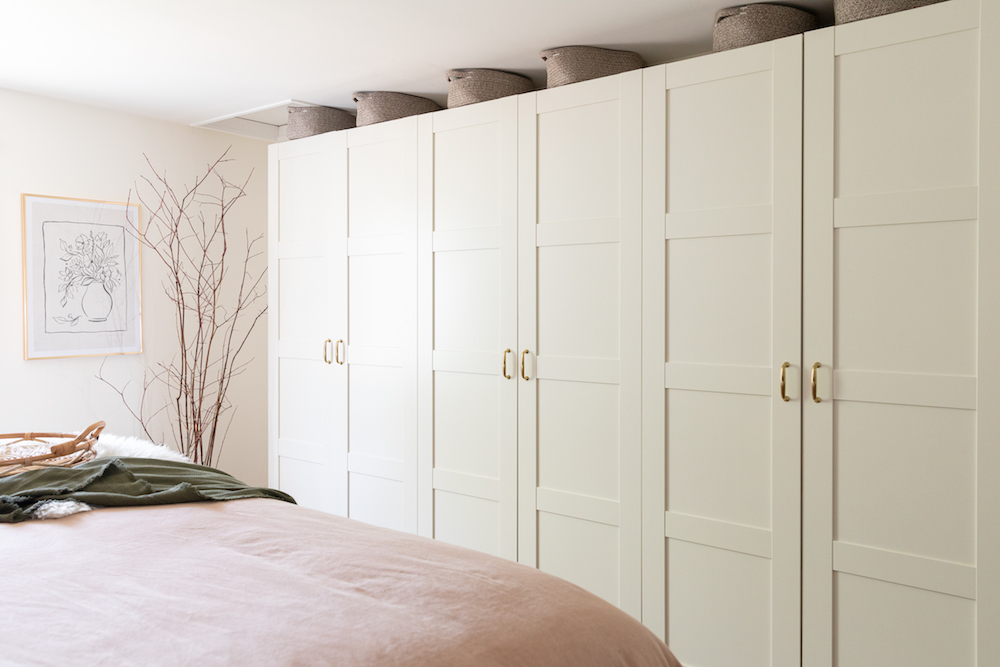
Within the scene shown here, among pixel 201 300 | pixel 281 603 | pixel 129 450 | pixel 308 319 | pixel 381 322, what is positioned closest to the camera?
pixel 281 603

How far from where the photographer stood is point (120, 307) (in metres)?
3.84

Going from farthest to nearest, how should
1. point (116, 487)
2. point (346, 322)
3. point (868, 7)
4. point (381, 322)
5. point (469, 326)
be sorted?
point (346, 322) → point (381, 322) → point (469, 326) → point (868, 7) → point (116, 487)

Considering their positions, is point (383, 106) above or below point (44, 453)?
above

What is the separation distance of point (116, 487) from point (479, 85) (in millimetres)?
2044

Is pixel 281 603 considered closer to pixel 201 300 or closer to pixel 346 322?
pixel 346 322

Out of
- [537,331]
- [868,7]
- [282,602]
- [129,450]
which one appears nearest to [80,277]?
[129,450]

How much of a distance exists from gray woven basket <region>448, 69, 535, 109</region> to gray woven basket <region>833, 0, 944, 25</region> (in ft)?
4.31

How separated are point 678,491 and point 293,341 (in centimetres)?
212

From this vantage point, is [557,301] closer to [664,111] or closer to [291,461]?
[664,111]

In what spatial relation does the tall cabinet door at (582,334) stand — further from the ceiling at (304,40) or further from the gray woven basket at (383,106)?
the gray woven basket at (383,106)

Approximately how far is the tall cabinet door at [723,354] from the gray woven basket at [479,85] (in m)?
0.75

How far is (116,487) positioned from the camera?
2021 mm

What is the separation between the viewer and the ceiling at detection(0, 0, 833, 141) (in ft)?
7.93

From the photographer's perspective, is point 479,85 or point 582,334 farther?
point 479,85
